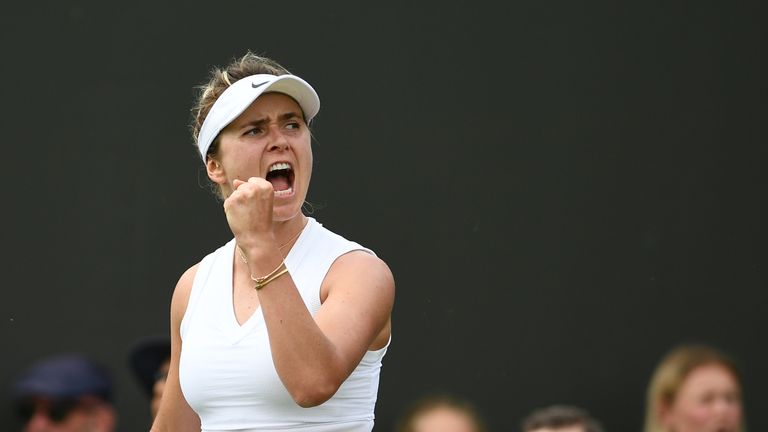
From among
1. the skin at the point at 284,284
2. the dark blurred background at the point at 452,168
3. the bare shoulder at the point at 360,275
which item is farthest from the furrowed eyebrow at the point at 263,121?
the dark blurred background at the point at 452,168

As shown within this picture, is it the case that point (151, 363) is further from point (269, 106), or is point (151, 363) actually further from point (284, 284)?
point (284, 284)

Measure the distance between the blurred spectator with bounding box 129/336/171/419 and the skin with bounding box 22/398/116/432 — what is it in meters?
0.12

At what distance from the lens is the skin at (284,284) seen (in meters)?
1.82

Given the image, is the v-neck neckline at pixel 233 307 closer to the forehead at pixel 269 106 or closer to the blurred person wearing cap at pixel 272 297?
the blurred person wearing cap at pixel 272 297

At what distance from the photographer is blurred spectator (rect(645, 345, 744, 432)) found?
3.07 meters

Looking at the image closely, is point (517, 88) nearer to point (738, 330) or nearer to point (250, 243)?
point (738, 330)

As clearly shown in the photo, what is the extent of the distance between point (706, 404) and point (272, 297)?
5.33ft

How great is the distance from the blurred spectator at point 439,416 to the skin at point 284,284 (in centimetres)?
116

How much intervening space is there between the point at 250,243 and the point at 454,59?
163 centimetres

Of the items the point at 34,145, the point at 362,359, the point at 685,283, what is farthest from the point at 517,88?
the point at 362,359

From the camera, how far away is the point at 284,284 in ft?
6.06

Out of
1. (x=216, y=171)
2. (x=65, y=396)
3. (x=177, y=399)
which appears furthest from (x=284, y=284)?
(x=65, y=396)

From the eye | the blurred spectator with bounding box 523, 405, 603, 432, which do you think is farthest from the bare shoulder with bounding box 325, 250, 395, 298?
the blurred spectator with bounding box 523, 405, 603, 432

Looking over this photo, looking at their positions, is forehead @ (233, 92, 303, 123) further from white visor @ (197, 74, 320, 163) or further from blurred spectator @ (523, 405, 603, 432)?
blurred spectator @ (523, 405, 603, 432)
